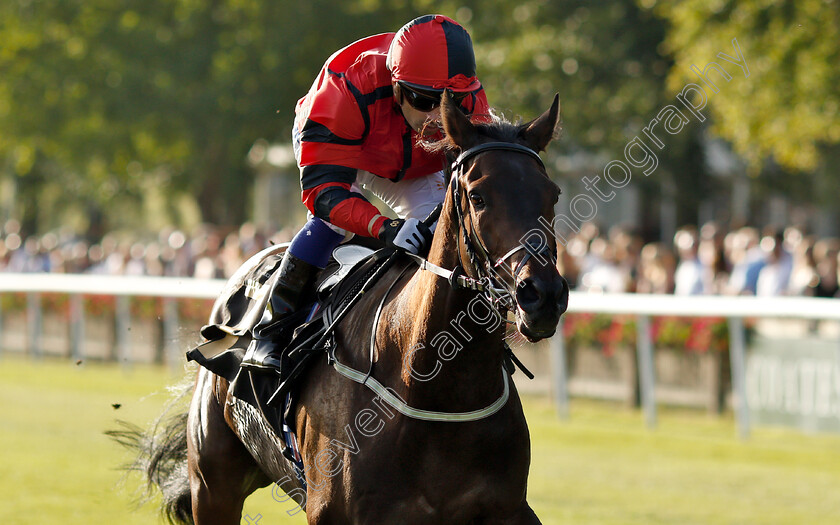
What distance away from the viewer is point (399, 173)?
3.94 meters

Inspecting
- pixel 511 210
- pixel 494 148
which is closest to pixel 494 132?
pixel 494 148

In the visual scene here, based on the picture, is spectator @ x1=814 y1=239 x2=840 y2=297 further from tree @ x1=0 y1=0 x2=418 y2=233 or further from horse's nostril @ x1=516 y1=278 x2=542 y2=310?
tree @ x1=0 y1=0 x2=418 y2=233

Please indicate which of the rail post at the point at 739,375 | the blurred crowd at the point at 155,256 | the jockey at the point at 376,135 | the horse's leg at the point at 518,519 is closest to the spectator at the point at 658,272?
the rail post at the point at 739,375

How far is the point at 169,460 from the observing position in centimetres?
497

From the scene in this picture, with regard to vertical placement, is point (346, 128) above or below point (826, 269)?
above

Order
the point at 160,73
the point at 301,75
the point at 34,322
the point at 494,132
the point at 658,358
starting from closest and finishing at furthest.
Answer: the point at 494,132 → the point at 658,358 → the point at 34,322 → the point at 160,73 → the point at 301,75

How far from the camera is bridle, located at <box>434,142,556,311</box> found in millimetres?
2771

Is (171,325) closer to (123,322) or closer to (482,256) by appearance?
(123,322)

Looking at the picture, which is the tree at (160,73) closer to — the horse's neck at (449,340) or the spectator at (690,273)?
the spectator at (690,273)

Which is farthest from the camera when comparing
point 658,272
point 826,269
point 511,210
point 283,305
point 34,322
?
point 34,322

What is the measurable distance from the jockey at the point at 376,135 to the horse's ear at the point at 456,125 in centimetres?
28

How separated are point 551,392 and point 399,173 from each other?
22.8ft

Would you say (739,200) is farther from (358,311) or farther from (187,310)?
(358,311)

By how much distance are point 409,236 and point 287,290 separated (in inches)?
28.8
